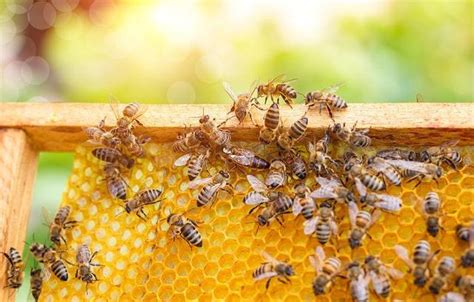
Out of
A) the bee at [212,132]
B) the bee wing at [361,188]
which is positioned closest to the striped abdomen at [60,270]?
the bee at [212,132]

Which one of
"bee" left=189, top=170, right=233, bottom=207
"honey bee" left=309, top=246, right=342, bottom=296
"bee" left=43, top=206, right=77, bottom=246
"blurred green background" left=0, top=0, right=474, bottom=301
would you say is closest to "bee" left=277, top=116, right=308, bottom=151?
"bee" left=189, top=170, right=233, bottom=207

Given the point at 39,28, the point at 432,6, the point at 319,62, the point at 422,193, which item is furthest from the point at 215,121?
the point at 39,28

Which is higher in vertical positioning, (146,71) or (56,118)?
(146,71)

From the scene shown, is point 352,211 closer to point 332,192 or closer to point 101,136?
point 332,192

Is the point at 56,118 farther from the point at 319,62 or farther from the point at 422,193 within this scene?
the point at 319,62

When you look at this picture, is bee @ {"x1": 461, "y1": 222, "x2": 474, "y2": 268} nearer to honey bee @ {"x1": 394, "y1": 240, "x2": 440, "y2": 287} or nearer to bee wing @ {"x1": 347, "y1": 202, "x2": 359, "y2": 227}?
honey bee @ {"x1": 394, "y1": 240, "x2": 440, "y2": 287}
